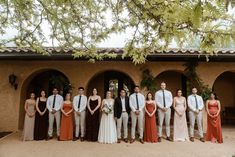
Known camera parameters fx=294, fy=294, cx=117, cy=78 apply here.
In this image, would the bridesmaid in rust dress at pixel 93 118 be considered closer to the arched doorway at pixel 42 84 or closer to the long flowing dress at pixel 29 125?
the long flowing dress at pixel 29 125

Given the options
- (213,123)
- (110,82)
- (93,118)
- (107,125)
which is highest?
(110,82)

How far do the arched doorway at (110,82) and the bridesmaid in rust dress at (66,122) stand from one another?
12.4 feet

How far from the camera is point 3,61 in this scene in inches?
505

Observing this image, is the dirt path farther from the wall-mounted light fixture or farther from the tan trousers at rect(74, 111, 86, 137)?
the wall-mounted light fixture

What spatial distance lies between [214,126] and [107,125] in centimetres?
379

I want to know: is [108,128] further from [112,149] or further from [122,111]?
[112,149]

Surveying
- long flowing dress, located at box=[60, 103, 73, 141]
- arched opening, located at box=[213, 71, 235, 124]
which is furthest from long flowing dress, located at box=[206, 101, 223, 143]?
arched opening, located at box=[213, 71, 235, 124]

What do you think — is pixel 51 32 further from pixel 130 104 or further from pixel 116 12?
pixel 130 104

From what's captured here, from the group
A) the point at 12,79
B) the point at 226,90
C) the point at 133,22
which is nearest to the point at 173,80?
the point at 226,90

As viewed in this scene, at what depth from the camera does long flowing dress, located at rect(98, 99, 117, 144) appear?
10.4 m

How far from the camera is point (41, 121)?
11031 mm

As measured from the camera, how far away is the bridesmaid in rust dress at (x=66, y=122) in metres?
10.8

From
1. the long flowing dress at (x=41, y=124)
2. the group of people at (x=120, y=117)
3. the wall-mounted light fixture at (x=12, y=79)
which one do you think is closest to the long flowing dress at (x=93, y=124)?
the group of people at (x=120, y=117)

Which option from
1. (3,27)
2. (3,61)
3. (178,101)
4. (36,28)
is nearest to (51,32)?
(36,28)
